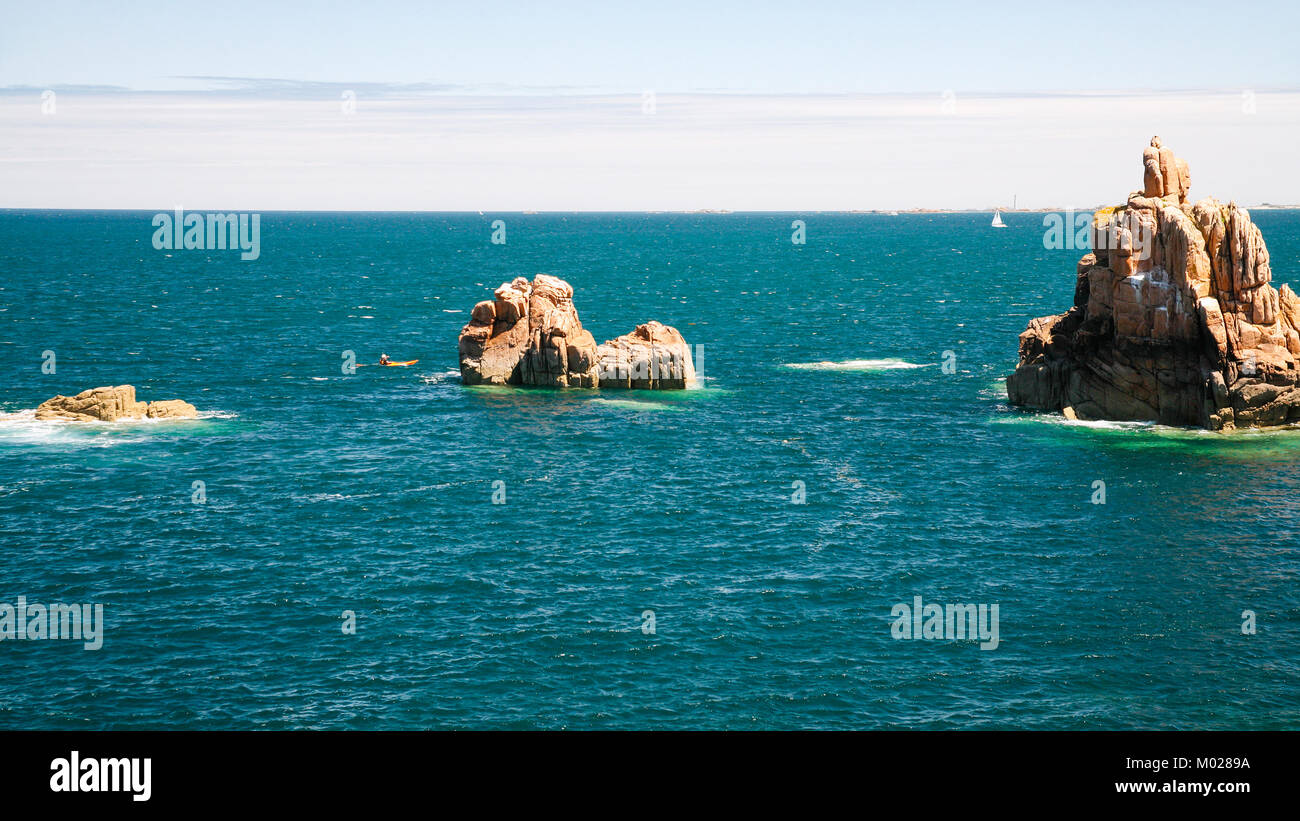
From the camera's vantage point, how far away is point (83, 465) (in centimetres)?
7856

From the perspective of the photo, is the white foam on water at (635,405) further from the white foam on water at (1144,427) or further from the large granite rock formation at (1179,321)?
the large granite rock formation at (1179,321)

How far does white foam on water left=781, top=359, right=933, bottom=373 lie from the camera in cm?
12131

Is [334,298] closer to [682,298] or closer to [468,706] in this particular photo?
[682,298]

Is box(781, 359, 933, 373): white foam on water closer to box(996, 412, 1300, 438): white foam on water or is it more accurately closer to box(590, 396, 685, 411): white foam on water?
box(590, 396, 685, 411): white foam on water

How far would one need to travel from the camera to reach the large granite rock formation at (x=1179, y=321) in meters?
83.2

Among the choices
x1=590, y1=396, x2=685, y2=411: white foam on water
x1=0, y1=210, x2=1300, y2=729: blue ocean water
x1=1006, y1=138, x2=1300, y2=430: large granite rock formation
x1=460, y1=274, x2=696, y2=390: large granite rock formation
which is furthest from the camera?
x1=460, y1=274, x2=696, y2=390: large granite rock formation

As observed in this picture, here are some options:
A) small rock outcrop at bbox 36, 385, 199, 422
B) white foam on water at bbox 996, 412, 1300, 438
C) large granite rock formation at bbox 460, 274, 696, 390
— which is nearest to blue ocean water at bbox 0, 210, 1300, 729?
white foam on water at bbox 996, 412, 1300, 438

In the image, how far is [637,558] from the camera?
62438 mm

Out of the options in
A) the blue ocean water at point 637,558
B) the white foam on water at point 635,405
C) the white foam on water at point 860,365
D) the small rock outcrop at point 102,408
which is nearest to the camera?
the blue ocean water at point 637,558

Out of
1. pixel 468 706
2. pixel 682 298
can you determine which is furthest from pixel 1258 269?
pixel 682 298

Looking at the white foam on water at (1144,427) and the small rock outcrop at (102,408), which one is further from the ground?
the small rock outcrop at (102,408)

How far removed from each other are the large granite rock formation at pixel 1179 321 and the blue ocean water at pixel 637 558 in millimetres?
3225

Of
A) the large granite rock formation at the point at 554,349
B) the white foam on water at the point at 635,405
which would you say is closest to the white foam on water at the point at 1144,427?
the white foam on water at the point at 635,405

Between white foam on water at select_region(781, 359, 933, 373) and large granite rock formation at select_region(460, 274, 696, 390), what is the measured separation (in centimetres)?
1921
